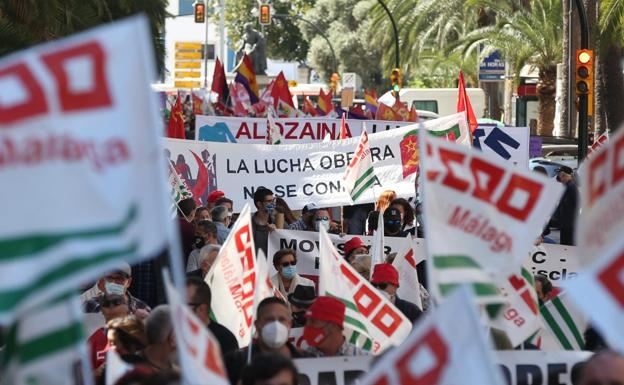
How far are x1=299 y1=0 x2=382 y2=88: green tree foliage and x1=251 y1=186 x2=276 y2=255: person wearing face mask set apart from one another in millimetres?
61110

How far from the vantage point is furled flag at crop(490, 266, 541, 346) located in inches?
269

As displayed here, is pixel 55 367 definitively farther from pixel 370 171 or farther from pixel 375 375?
pixel 370 171

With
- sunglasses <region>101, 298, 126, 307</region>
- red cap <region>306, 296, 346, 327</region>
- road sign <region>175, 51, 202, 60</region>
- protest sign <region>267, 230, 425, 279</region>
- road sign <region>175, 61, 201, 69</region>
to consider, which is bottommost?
protest sign <region>267, 230, 425, 279</region>

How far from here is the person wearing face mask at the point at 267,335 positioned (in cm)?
635

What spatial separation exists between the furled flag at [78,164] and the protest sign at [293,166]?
10.5 m

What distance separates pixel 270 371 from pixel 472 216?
0.86 meters

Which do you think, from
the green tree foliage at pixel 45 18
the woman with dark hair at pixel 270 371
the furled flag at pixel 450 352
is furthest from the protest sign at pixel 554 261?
the green tree foliage at pixel 45 18

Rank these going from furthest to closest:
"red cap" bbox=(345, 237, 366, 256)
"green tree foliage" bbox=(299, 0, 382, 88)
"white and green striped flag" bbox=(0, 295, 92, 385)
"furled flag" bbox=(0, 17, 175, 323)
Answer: "green tree foliage" bbox=(299, 0, 382, 88) < "red cap" bbox=(345, 237, 366, 256) < "white and green striped flag" bbox=(0, 295, 92, 385) < "furled flag" bbox=(0, 17, 175, 323)

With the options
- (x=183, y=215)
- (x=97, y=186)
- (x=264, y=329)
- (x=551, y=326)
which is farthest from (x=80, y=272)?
(x=183, y=215)

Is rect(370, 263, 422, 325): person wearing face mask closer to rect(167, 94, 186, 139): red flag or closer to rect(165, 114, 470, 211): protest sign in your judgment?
rect(165, 114, 470, 211): protest sign

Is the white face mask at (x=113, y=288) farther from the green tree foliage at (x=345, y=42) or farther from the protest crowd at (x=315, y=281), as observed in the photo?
the green tree foliage at (x=345, y=42)

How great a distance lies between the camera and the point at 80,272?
3.59m

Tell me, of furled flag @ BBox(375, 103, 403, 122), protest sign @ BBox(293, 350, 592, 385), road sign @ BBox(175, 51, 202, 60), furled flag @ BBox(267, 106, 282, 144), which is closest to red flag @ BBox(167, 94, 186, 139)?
furled flag @ BBox(267, 106, 282, 144)

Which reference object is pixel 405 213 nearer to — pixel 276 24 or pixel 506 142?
pixel 506 142
